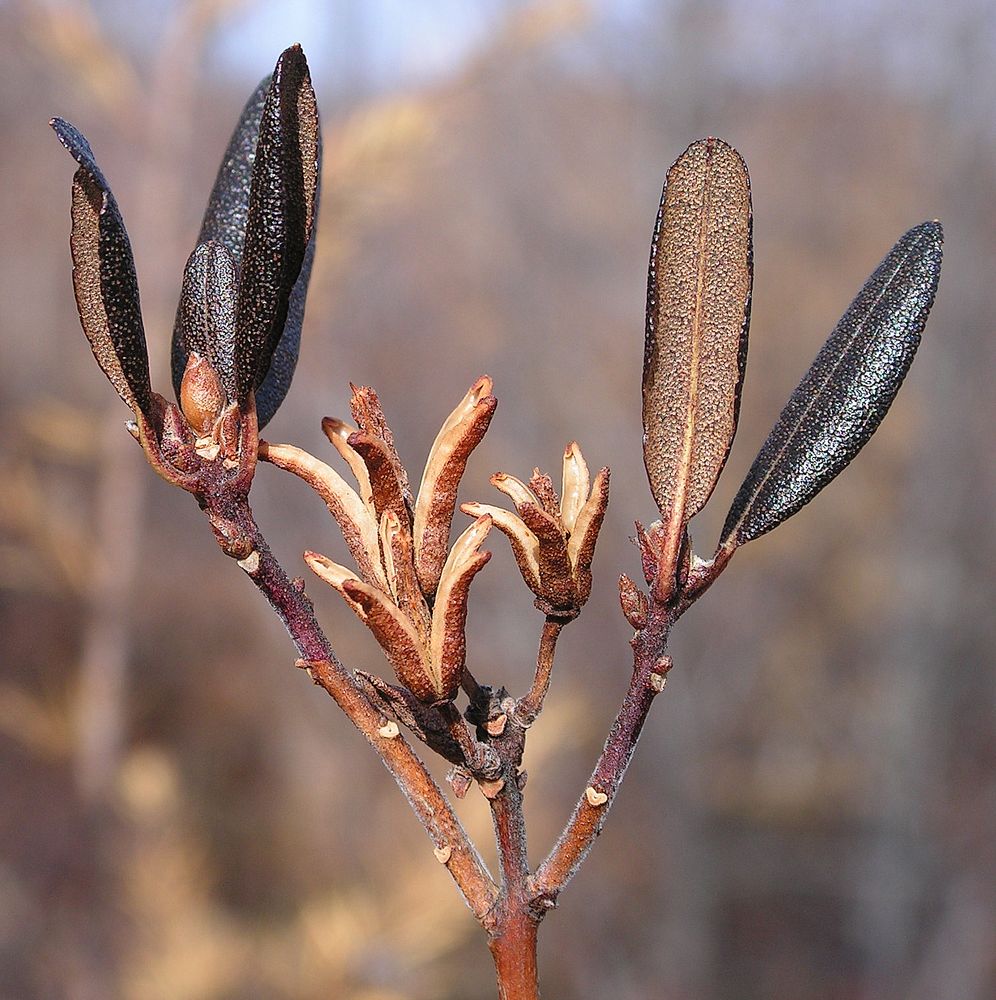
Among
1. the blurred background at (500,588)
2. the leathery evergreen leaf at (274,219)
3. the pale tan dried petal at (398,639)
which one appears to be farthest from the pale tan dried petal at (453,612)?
the blurred background at (500,588)

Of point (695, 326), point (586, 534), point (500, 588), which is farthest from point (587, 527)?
point (500, 588)

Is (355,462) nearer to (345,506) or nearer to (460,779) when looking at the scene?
(345,506)

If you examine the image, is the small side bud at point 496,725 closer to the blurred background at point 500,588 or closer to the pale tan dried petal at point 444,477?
the pale tan dried petal at point 444,477

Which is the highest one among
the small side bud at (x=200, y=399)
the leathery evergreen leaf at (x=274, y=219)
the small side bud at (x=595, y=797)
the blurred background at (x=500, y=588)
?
the blurred background at (x=500, y=588)

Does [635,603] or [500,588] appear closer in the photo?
[635,603]

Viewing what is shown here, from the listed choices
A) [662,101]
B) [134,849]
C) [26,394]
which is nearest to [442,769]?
[134,849]

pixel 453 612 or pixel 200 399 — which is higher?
pixel 200 399

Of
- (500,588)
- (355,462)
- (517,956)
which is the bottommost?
(517,956)

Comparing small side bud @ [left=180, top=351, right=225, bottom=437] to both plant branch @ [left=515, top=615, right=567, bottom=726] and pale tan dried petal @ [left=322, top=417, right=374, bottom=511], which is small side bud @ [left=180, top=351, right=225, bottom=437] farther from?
plant branch @ [left=515, top=615, right=567, bottom=726]
